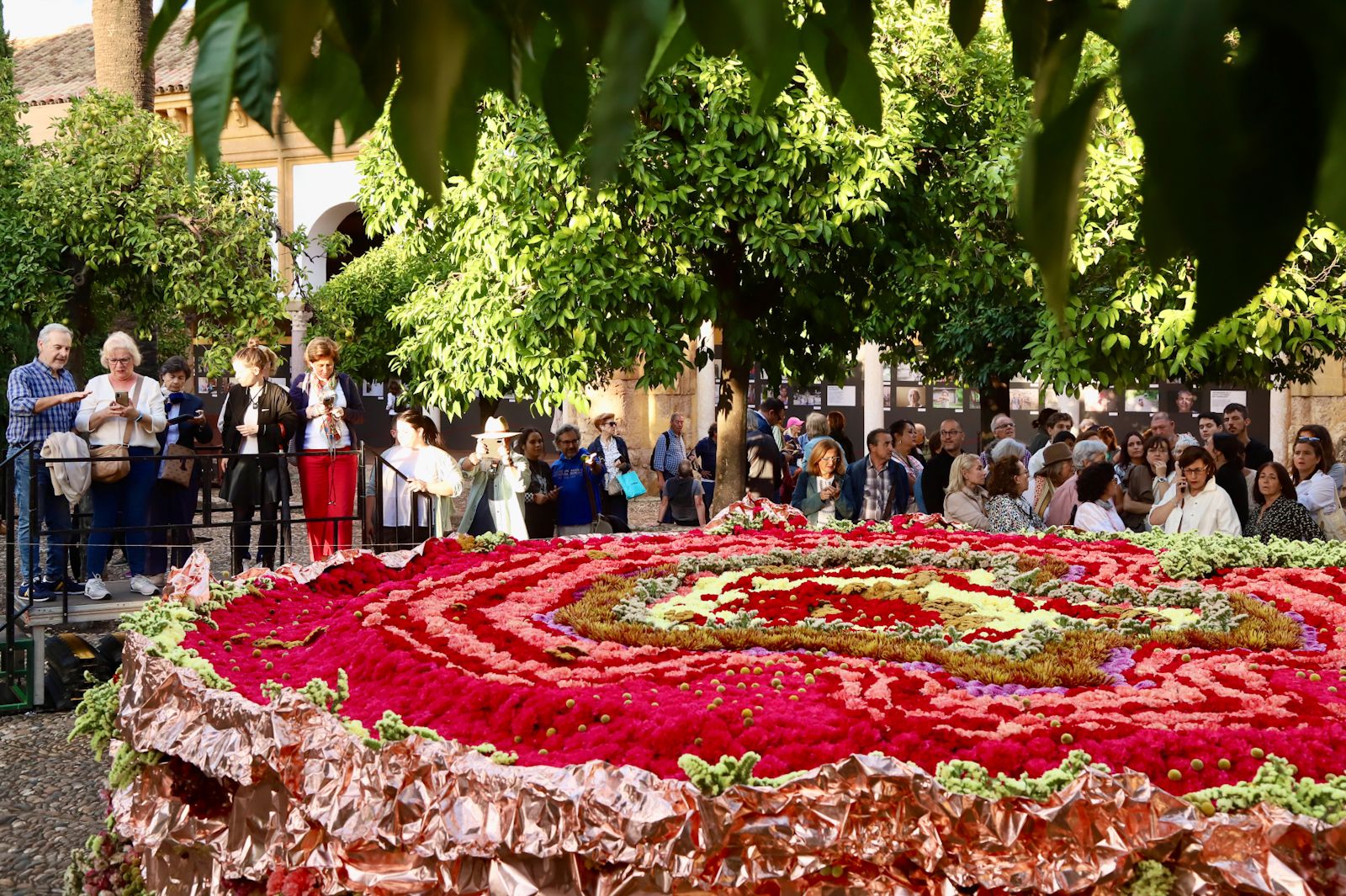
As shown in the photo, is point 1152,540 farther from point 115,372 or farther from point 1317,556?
point 115,372

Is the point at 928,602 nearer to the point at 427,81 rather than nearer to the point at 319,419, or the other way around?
the point at 427,81

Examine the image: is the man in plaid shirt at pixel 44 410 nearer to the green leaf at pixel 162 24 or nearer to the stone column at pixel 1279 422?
the green leaf at pixel 162 24

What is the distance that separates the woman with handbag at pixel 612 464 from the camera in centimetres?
1233

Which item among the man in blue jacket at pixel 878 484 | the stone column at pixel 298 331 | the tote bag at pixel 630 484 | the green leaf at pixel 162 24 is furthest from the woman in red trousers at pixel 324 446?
the stone column at pixel 298 331

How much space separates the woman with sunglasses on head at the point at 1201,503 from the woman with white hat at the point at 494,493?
14.3 feet

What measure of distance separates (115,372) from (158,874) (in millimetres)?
4856

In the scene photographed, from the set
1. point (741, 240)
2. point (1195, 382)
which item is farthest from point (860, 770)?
point (1195, 382)

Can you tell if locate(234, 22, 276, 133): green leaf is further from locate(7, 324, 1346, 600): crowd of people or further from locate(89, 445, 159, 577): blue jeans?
locate(89, 445, 159, 577): blue jeans

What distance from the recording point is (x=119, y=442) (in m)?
8.30

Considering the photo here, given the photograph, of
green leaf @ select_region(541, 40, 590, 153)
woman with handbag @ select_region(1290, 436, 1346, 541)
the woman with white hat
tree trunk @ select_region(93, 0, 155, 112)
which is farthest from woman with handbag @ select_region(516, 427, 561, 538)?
green leaf @ select_region(541, 40, 590, 153)

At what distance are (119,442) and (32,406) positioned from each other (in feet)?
1.73

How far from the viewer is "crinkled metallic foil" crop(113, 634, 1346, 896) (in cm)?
286

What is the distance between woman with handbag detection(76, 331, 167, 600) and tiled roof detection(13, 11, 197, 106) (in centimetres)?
1799

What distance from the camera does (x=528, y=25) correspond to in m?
1.47
